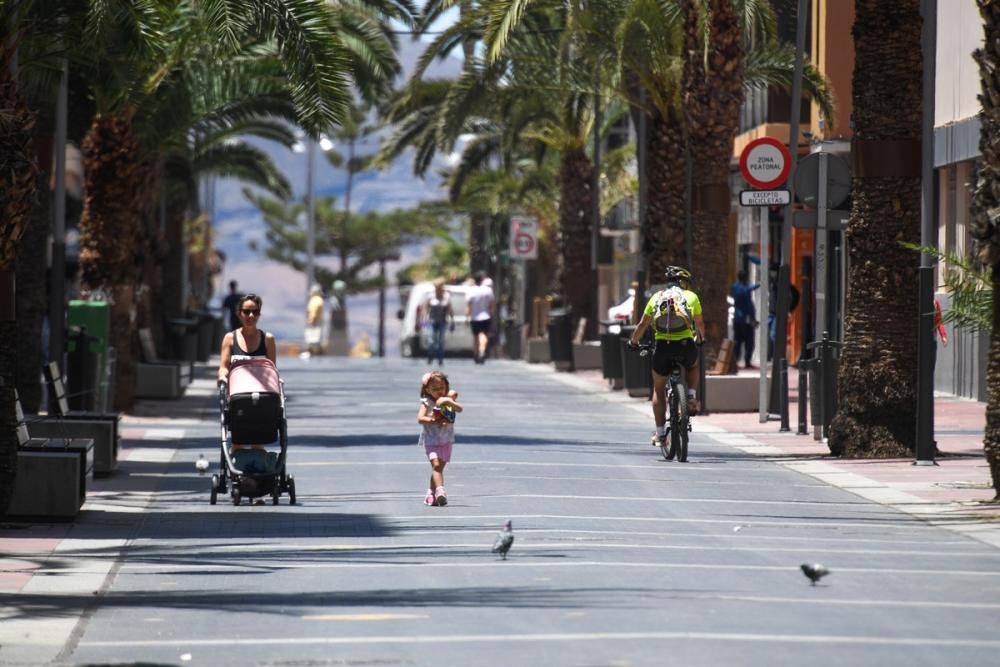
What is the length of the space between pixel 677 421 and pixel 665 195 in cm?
1206

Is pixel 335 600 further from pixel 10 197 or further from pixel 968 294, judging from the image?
pixel 968 294

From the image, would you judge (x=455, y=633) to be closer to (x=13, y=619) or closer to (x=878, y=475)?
(x=13, y=619)

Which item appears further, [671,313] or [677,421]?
[671,313]

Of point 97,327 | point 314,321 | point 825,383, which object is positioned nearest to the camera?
point 825,383

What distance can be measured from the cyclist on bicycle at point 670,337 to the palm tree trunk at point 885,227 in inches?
58.7

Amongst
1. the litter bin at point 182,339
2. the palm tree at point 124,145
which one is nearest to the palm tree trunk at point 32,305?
the palm tree at point 124,145

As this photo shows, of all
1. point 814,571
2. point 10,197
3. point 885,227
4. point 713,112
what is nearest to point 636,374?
point 713,112

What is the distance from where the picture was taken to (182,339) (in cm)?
3984

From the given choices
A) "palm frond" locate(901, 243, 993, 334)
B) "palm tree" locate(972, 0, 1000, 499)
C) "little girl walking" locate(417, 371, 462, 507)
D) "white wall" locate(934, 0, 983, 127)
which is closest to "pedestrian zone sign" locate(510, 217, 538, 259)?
"white wall" locate(934, 0, 983, 127)

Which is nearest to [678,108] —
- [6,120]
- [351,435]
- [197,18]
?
[197,18]

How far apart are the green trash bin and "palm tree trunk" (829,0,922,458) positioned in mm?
8678

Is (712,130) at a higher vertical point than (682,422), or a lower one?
higher

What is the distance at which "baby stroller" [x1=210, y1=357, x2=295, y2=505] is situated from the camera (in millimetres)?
15891

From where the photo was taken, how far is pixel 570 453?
20.7 metres
